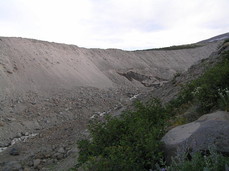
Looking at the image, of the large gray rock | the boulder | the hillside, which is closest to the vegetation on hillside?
the large gray rock

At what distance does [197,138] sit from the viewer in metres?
3.22

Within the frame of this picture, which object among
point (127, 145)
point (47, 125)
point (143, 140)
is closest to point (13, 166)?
point (47, 125)

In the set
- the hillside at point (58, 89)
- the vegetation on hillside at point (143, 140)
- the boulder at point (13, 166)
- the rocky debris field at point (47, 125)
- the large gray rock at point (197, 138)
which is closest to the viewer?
the vegetation on hillside at point (143, 140)

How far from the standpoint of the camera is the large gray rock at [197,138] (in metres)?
2.98

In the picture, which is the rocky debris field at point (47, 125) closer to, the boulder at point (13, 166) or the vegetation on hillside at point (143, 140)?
the boulder at point (13, 166)

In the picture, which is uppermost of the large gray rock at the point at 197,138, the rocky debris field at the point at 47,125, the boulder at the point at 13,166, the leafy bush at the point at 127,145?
the large gray rock at the point at 197,138

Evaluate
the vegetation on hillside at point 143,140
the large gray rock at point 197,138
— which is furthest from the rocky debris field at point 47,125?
the large gray rock at point 197,138

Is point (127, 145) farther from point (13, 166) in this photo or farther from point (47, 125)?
point (47, 125)

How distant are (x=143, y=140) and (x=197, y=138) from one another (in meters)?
0.79

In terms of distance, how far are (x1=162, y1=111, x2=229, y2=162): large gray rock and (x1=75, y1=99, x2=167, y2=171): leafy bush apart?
0.56 ft

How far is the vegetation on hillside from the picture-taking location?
8.98 ft

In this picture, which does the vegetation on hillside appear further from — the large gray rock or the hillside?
the hillside

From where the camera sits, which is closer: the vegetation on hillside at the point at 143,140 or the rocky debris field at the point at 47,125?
the vegetation on hillside at the point at 143,140

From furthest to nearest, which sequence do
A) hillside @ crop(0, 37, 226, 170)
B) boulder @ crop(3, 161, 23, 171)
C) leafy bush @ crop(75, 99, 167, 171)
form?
hillside @ crop(0, 37, 226, 170) → boulder @ crop(3, 161, 23, 171) → leafy bush @ crop(75, 99, 167, 171)
